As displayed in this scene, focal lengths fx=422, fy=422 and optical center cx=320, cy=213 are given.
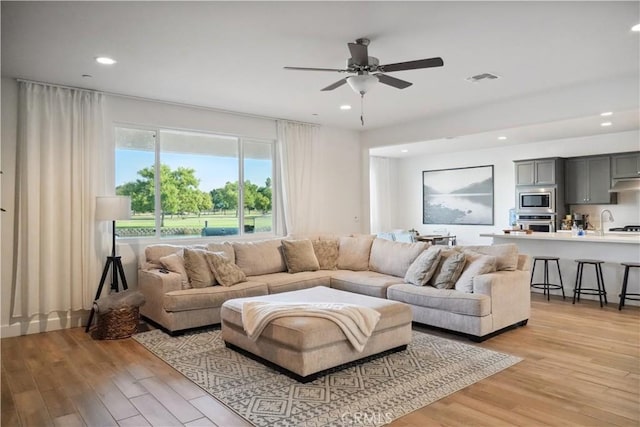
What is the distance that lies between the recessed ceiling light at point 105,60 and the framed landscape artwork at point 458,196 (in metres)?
8.32

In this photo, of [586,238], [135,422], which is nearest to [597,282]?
[586,238]

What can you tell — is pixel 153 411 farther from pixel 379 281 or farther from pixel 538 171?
pixel 538 171

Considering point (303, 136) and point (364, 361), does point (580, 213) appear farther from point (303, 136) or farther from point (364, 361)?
point (364, 361)

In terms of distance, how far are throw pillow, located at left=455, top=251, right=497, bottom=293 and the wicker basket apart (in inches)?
135

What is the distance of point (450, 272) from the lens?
4496 mm

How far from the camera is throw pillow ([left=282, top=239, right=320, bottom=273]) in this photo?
5672 millimetres

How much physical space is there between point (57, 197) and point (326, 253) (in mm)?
3387

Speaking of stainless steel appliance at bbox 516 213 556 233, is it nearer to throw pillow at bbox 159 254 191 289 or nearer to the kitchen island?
the kitchen island

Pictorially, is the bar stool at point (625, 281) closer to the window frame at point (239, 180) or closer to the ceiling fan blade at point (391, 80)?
the ceiling fan blade at point (391, 80)

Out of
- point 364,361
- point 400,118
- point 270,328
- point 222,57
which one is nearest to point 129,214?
point 222,57

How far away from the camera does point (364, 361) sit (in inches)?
138

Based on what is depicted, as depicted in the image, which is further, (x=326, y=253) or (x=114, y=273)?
(x=326, y=253)

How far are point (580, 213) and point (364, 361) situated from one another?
23.4 feet

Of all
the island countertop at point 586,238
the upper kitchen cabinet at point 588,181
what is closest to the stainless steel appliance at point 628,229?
the upper kitchen cabinet at point 588,181
